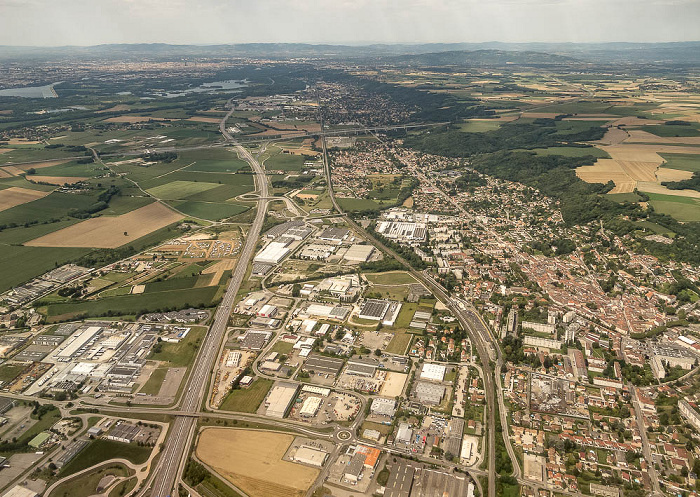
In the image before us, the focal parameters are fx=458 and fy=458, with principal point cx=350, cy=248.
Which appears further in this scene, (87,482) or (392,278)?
(392,278)

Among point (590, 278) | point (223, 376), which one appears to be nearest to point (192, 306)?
point (223, 376)

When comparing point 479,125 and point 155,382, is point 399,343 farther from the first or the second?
point 479,125

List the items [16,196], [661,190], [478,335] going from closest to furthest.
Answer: [478,335] → [661,190] → [16,196]

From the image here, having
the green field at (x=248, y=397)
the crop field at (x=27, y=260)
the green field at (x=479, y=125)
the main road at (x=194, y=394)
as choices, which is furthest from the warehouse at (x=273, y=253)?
the green field at (x=479, y=125)

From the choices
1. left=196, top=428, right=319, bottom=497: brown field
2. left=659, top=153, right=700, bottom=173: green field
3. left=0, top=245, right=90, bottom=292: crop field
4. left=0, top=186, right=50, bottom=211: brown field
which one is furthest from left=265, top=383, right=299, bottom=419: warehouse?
left=659, top=153, right=700, bottom=173: green field

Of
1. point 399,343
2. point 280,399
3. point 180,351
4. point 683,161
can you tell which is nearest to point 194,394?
point 180,351

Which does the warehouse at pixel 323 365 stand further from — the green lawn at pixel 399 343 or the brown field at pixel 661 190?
the brown field at pixel 661 190

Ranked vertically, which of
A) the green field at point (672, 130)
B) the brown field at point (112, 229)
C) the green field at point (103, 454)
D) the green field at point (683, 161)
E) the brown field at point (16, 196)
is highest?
the green field at point (672, 130)
